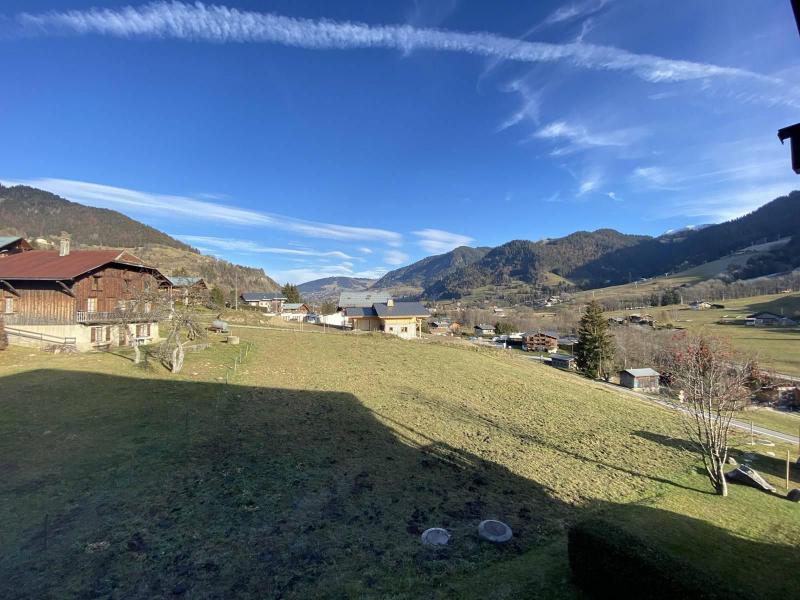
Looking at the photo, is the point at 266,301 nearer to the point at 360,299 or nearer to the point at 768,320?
the point at 360,299

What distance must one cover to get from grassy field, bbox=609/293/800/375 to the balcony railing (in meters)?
51.2

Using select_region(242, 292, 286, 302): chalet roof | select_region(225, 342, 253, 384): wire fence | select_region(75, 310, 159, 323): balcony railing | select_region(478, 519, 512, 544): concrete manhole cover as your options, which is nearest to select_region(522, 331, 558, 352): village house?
select_region(242, 292, 286, 302): chalet roof

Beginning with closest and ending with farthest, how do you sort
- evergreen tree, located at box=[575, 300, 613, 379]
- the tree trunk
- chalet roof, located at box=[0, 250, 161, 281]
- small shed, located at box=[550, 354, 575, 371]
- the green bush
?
the green bush, the tree trunk, chalet roof, located at box=[0, 250, 161, 281], evergreen tree, located at box=[575, 300, 613, 379], small shed, located at box=[550, 354, 575, 371]

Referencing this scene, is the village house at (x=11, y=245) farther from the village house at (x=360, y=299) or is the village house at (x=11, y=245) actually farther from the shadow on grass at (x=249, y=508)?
the village house at (x=360, y=299)

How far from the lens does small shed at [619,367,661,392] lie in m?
47.2

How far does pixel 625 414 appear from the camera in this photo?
74.4ft

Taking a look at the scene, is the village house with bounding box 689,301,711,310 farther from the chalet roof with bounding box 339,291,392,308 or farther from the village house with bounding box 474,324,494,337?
the chalet roof with bounding box 339,291,392,308

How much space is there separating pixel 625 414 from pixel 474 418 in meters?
11.5

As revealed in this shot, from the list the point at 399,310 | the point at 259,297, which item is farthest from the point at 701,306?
the point at 259,297

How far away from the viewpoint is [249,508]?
9.29m

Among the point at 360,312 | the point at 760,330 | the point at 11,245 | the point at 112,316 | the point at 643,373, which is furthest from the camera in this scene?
the point at 760,330

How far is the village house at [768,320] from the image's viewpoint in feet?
278

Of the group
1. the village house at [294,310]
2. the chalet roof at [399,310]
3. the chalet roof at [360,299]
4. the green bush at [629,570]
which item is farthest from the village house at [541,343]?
the green bush at [629,570]

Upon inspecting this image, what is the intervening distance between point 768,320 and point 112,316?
128843 millimetres
